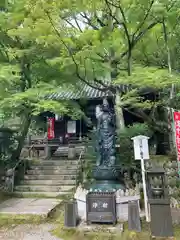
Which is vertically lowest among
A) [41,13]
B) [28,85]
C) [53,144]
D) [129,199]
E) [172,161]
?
[129,199]

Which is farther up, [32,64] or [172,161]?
[32,64]

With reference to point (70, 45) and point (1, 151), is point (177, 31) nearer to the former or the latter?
point (70, 45)

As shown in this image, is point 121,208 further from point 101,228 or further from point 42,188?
point 42,188

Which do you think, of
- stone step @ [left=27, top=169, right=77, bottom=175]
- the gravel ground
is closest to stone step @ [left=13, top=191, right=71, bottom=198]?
stone step @ [left=27, top=169, right=77, bottom=175]

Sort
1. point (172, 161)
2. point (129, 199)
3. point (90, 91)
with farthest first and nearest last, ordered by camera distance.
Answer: point (90, 91), point (172, 161), point (129, 199)

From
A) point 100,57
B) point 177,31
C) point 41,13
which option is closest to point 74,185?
point 100,57

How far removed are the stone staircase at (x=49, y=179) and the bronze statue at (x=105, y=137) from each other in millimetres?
2823

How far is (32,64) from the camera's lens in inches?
384

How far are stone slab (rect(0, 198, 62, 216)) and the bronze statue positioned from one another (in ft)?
7.38

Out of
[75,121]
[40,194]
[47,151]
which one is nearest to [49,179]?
[40,194]

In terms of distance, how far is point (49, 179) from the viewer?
1038cm

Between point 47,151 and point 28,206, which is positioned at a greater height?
point 47,151

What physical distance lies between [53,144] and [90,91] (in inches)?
161

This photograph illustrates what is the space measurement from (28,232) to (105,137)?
3.42 meters
